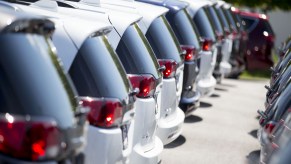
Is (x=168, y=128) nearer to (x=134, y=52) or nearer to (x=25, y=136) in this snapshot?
(x=134, y=52)

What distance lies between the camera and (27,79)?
15.5ft

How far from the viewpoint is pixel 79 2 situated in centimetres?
834

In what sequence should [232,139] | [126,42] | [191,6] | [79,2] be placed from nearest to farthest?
[126,42] → [79,2] → [232,139] → [191,6]

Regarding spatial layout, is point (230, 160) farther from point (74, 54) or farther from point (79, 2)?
point (74, 54)

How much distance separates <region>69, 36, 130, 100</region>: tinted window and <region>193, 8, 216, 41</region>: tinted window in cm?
831

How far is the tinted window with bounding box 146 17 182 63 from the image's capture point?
9.81 meters

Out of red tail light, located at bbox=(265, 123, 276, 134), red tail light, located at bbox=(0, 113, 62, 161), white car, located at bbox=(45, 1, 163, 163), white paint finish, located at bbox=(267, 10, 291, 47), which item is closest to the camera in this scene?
red tail light, located at bbox=(0, 113, 62, 161)

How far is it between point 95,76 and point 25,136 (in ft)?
5.00

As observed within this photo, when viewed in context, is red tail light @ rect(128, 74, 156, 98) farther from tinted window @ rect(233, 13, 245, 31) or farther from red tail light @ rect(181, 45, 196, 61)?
tinted window @ rect(233, 13, 245, 31)

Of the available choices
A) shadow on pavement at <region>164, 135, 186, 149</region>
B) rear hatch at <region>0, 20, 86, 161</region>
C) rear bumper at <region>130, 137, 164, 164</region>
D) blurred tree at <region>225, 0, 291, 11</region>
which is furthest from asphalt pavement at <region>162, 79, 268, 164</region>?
blurred tree at <region>225, 0, 291, 11</region>

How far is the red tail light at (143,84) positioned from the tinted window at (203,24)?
654cm

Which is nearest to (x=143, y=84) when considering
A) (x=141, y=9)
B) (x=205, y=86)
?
(x=141, y=9)

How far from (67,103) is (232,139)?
8370 mm

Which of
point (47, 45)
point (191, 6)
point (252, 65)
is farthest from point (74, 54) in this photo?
point (252, 65)
